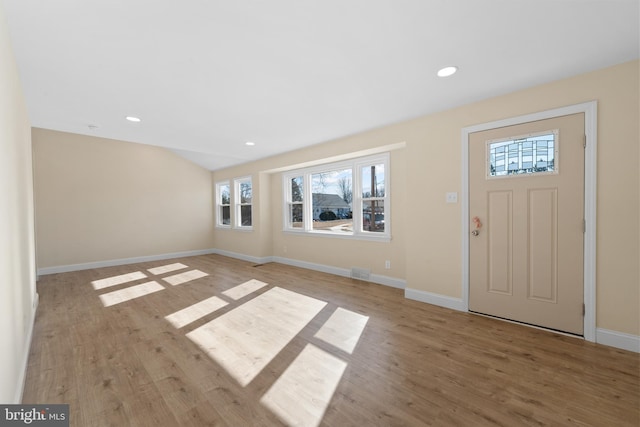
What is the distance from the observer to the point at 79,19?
166 centimetres

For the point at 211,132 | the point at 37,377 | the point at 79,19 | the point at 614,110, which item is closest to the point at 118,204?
the point at 211,132

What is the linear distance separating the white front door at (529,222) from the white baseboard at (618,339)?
0.14 metres

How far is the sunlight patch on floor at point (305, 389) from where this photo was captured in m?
1.63

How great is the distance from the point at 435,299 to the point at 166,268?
5467 mm

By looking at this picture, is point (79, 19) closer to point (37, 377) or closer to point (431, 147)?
point (37, 377)

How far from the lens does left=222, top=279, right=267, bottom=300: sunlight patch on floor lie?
389cm

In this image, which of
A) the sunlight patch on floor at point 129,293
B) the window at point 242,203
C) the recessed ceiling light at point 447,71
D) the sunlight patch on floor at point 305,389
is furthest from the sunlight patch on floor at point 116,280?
the recessed ceiling light at point 447,71

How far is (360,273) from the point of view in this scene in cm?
463

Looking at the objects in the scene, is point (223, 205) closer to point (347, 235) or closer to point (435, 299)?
point (347, 235)

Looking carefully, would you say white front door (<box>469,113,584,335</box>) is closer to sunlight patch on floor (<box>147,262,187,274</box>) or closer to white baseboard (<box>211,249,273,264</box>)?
white baseboard (<box>211,249,273,264</box>)

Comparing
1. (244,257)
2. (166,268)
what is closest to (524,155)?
(244,257)

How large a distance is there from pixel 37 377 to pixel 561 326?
4666 millimetres

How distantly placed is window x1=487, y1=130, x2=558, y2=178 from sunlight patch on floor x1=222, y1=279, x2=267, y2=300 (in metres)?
3.67

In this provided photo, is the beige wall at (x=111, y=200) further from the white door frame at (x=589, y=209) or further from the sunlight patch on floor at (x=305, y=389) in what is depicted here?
the white door frame at (x=589, y=209)
